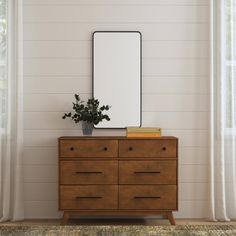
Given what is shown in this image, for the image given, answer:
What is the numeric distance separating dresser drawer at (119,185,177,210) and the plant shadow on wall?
2.09 ft

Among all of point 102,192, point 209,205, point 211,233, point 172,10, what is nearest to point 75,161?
point 102,192

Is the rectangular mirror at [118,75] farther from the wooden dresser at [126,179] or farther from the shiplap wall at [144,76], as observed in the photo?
the wooden dresser at [126,179]

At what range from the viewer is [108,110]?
4293 millimetres

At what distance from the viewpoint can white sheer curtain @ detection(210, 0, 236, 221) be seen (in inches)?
168

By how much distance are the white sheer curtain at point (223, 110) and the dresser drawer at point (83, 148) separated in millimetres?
1090

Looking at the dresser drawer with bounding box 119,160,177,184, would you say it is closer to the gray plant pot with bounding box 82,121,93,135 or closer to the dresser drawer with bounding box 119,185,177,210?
the dresser drawer with bounding box 119,185,177,210

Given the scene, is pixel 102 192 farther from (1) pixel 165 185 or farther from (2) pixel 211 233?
(2) pixel 211 233

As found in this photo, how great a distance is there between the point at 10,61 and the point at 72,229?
2612 millimetres

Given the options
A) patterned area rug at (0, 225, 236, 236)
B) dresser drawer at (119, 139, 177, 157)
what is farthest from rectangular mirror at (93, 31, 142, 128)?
patterned area rug at (0, 225, 236, 236)

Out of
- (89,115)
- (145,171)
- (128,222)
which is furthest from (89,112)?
(128,222)

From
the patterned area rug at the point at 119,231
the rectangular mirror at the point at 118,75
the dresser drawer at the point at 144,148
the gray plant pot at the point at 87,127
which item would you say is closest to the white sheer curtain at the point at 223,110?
the dresser drawer at the point at 144,148

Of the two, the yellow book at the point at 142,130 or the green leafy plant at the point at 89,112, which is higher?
the green leafy plant at the point at 89,112

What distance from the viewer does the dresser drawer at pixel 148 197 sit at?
3.92 m

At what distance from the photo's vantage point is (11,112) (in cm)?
427
